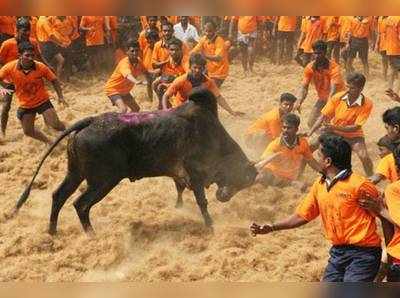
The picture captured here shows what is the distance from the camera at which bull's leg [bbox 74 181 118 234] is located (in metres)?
4.93

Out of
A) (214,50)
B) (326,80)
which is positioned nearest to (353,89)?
(326,80)

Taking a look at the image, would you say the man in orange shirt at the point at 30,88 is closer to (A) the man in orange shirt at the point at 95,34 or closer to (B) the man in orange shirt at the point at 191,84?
(A) the man in orange shirt at the point at 95,34

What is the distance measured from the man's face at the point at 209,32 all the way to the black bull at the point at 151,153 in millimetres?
374

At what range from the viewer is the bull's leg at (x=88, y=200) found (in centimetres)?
493

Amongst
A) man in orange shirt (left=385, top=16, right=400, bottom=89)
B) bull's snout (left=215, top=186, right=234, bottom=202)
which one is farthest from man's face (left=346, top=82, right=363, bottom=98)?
bull's snout (left=215, top=186, right=234, bottom=202)

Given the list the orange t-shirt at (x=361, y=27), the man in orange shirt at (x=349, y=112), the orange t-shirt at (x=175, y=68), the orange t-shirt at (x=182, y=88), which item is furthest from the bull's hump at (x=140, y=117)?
the orange t-shirt at (x=361, y=27)

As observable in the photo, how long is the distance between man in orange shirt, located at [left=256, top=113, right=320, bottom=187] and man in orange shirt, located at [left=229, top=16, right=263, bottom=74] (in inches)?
18.0

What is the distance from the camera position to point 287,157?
197 inches

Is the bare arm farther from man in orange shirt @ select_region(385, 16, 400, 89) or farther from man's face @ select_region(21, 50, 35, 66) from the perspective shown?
man in orange shirt @ select_region(385, 16, 400, 89)

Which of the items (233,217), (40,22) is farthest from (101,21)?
(233,217)

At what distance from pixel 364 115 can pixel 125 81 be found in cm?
157

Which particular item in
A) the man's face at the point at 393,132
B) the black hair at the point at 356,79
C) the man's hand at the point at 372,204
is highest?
the black hair at the point at 356,79

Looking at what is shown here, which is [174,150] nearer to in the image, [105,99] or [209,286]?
[105,99]

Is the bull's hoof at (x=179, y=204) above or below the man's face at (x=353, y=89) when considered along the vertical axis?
below
